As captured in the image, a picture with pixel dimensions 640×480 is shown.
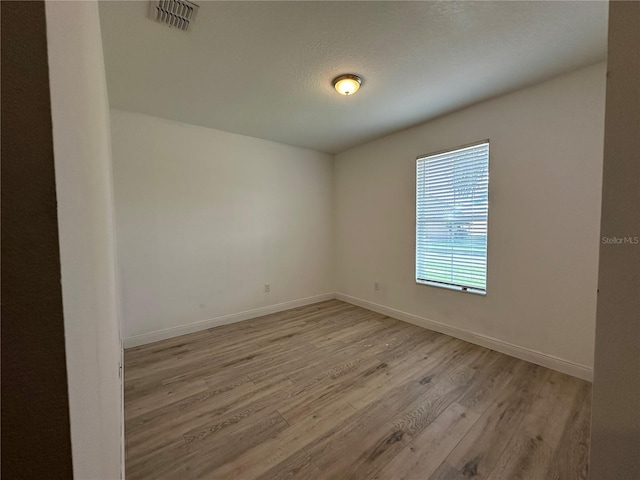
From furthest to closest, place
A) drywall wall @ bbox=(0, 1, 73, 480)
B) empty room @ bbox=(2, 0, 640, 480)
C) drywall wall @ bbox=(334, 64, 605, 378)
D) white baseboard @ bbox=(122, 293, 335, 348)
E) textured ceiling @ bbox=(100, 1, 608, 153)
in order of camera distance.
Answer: white baseboard @ bbox=(122, 293, 335, 348) < drywall wall @ bbox=(334, 64, 605, 378) < textured ceiling @ bbox=(100, 1, 608, 153) < empty room @ bbox=(2, 0, 640, 480) < drywall wall @ bbox=(0, 1, 73, 480)

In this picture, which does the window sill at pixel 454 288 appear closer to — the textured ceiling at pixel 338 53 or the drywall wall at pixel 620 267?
the textured ceiling at pixel 338 53

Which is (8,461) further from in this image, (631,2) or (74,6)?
(631,2)

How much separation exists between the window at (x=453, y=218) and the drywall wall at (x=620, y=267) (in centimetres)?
224

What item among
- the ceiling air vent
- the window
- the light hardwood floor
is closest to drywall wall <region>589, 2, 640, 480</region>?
the light hardwood floor

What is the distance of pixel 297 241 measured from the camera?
407 centimetres

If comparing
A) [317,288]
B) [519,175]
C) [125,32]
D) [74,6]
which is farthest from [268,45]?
[317,288]

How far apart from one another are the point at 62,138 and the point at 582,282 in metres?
3.14

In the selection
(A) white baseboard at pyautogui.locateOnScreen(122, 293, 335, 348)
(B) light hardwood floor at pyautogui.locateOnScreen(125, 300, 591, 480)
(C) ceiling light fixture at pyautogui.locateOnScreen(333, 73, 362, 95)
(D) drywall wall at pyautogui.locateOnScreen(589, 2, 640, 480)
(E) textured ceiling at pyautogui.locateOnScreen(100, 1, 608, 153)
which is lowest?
(B) light hardwood floor at pyautogui.locateOnScreen(125, 300, 591, 480)

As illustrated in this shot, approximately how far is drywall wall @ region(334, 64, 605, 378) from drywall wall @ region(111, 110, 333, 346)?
1.72 m

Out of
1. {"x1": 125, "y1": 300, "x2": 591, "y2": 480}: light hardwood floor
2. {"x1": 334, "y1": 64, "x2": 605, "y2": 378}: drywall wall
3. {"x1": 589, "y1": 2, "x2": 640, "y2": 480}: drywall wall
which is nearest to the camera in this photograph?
{"x1": 589, "y1": 2, "x2": 640, "y2": 480}: drywall wall

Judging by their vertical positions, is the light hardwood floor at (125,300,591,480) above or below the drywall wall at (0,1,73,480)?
below

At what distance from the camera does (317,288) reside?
14.1 ft

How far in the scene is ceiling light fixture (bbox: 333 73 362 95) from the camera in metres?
2.10

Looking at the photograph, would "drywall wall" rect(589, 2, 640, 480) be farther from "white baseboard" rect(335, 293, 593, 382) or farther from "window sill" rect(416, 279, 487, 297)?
"window sill" rect(416, 279, 487, 297)
